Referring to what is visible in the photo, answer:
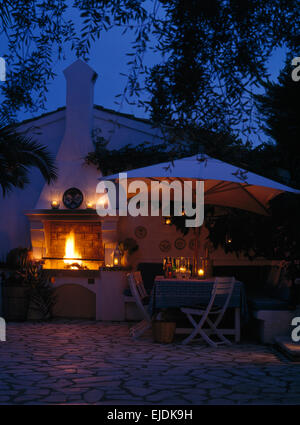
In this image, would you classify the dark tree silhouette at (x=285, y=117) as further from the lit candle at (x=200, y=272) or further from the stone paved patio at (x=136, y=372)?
the stone paved patio at (x=136, y=372)

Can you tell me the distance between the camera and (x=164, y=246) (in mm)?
11242

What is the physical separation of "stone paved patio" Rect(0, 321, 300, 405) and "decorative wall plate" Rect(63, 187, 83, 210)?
15.3 feet

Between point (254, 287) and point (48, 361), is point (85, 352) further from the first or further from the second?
point (254, 287)

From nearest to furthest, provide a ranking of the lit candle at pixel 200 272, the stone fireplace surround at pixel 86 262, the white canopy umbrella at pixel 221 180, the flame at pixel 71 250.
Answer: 1. the white canopy umbrella at pixel 221 180
2. the lit candle at pixel 200 272
3. the stone fireplace surround at pixel 86 262
4. the flame at pixel 71 250

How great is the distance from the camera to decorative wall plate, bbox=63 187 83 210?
11.4 meters

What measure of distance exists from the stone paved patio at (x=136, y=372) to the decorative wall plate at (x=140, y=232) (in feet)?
14.1

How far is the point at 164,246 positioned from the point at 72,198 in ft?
8.17

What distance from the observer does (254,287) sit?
33.1 feet

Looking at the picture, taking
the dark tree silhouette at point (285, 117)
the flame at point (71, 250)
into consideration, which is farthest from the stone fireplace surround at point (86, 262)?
the dark tree silhouette at point (285, 117)

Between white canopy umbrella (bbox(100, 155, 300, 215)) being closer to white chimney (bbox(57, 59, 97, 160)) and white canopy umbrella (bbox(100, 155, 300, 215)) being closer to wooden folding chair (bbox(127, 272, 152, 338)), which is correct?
wooden folding chair (bbox(127, 272, 152, 338))

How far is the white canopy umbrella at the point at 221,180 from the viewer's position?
21.0 feet

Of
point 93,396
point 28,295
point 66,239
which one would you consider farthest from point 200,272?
point 66,239
